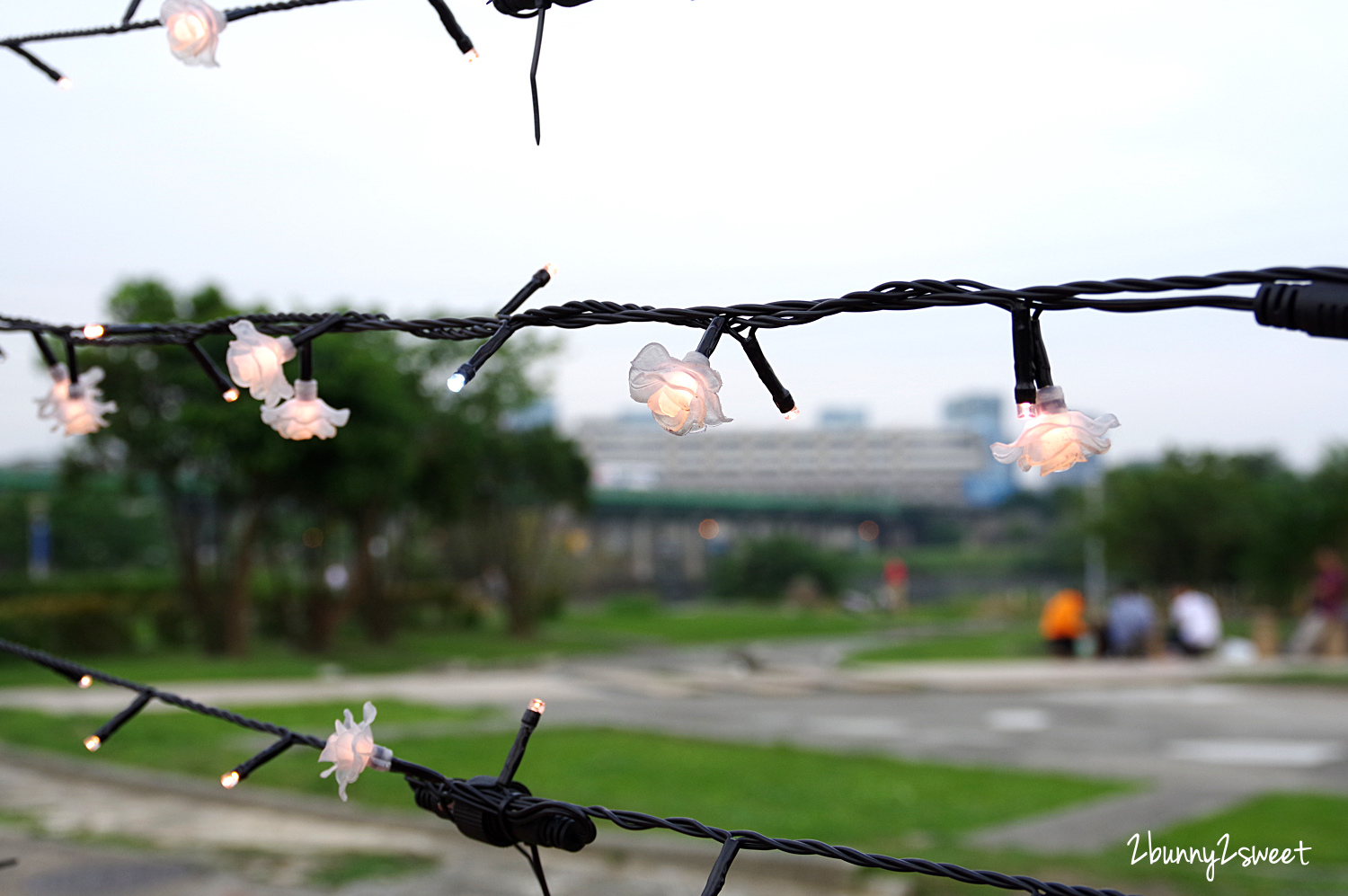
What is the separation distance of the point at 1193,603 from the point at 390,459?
1313cm

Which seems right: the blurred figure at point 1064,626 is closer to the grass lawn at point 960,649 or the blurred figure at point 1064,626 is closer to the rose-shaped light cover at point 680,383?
the grass lawn at point 960,649

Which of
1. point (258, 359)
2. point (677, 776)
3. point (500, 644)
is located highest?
point (258, 359)

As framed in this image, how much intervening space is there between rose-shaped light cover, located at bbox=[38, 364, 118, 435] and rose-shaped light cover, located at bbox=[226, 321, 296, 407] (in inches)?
27.0

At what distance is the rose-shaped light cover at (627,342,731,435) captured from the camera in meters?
1.59

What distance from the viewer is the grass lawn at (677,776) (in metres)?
7.15

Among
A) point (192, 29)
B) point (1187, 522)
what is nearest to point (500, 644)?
point (1187, 522)

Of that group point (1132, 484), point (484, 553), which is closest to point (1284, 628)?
point (1132, 484)

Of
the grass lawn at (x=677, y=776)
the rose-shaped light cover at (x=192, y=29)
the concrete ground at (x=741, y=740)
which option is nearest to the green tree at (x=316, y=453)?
the concrete ground at (x=741, y=740)

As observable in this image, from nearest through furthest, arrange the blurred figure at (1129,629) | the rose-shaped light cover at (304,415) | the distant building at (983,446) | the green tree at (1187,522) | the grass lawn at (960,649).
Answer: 1. the rose-shaped light cover at (304,415)
2. the blurred figure at (1129,629)
3. the grass lawn at (960,649)
4. the green tree at (1187,522)
5. the distant building at (983,446)

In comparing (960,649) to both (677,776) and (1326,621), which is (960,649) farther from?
(677,776)

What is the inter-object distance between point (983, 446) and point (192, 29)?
3381cm

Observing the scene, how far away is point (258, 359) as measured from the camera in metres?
2.05

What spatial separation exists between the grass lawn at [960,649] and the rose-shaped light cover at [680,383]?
19356 mm

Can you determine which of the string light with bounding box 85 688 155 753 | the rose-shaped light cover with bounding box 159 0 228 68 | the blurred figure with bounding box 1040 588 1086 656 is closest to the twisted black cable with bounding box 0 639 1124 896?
the string light with bounding box 85 688 155 753
